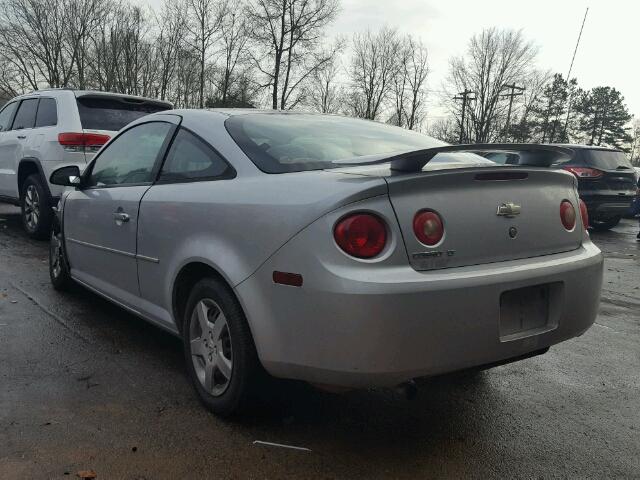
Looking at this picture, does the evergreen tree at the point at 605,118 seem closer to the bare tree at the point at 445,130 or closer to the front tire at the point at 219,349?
the bare tree at the point at 445,130

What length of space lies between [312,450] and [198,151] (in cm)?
163

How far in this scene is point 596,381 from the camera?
3387mm

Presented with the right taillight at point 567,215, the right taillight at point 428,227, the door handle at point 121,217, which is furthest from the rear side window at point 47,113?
the right taillight at point 567,215

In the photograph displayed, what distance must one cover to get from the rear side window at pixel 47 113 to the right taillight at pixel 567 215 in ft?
20.1

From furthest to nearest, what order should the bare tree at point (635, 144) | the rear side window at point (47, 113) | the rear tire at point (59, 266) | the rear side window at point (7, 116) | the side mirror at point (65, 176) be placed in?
the bare tree at point (635, 144) < the rear side window at point (7, 116) < the rear side window at point (47, 113) < the rear tire at point (59, 266) < the side mirror at point (65, 176)

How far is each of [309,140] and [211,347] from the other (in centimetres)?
118

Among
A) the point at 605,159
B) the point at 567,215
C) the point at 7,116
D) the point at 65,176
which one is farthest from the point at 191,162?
the point at 605,159

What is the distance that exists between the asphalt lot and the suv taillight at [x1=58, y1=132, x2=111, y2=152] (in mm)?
3273

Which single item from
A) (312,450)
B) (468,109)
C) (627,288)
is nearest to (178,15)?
(468,109)

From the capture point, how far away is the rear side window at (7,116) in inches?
318

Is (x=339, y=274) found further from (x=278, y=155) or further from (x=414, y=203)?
(x=278, y=155)

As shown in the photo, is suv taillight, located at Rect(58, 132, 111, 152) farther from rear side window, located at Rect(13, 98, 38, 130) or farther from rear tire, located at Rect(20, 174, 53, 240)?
rear side window, located at Rect(13, 98, 38, 130)

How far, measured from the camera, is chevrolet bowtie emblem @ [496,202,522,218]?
2.39m

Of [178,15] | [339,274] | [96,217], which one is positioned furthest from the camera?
[178,15]
